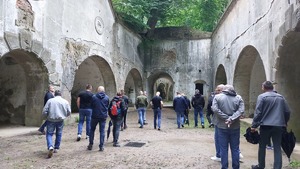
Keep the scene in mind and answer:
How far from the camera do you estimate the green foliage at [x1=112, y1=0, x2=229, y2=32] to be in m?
18.2

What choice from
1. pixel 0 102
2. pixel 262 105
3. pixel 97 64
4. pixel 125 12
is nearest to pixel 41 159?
Result: pixel 262 105

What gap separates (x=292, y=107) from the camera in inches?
298

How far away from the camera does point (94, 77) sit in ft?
50.9

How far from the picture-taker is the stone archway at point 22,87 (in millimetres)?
9672

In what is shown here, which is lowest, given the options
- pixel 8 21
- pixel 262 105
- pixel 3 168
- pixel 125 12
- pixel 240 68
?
pixel 3 168

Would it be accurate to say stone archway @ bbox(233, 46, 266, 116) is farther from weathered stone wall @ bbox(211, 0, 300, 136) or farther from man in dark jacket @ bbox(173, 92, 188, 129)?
man in dark jacket @ bbox(173, 92, 188, 129)

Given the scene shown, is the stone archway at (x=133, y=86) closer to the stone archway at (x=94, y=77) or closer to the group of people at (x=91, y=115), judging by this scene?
the stone archway at (x=94, y=77)

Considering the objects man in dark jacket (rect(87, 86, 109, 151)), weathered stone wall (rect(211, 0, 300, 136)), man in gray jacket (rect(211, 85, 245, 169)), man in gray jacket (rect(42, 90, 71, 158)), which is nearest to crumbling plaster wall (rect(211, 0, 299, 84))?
weathered stone wall (rect(211, 0, 300, 136))

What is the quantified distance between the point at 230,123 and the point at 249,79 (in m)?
9.37

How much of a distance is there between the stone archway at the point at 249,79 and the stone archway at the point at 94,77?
669 cm

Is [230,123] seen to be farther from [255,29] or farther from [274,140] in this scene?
[255,29]

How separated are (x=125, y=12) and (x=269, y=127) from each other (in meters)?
15.0

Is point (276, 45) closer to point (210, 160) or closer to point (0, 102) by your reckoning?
point (210, 160)

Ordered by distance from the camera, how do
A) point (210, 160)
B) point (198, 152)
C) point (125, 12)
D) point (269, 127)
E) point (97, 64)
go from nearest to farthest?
point (269, 127) → point (210, 160) → point (198, 152) → point (97, 64) → point (125, 12)
